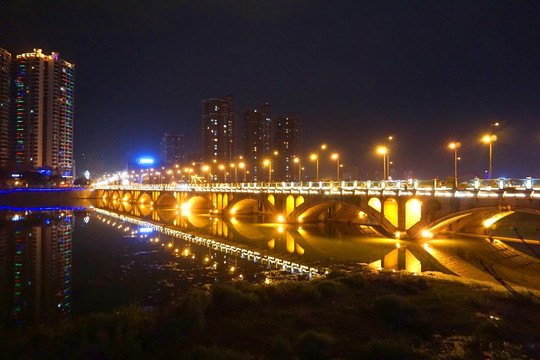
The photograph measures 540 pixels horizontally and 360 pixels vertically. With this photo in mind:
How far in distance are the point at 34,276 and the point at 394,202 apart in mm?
33407

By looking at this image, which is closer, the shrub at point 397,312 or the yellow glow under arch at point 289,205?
the shrub at point 397,312

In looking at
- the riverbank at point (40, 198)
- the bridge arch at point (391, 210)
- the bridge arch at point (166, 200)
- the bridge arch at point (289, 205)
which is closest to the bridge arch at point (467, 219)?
the bridge arch at point (391, 210)

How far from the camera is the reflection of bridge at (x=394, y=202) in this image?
28.9 meters

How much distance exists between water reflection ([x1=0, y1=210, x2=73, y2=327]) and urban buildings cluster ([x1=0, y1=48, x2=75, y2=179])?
13224 centimetres

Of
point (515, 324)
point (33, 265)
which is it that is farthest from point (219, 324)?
point (33, 265)

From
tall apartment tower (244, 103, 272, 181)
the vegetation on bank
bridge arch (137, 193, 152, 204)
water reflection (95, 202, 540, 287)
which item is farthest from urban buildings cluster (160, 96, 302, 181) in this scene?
the vegetation on bank

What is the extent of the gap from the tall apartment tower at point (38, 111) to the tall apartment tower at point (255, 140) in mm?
85140

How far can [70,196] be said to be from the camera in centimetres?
13375

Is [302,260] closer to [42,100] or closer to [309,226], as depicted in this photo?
[309,226]

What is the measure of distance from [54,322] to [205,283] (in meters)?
8.19

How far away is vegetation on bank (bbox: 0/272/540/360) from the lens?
1079cm

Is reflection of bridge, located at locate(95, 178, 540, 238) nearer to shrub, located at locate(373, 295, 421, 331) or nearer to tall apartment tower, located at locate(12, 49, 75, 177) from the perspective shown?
shrub, located at locate(373, 295, 421, 331)

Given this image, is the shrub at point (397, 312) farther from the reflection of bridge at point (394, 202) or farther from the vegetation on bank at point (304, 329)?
the reflection of bridge at point (394, 202)

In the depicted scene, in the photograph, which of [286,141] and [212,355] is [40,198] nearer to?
[286,141]
